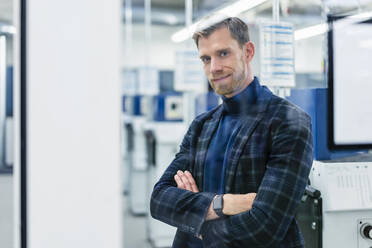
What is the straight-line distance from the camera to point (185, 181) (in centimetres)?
91

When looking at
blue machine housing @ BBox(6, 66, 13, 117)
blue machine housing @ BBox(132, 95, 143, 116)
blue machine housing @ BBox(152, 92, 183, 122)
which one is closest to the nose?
blue machine housing @ BBox(6, 66, 13, 117)

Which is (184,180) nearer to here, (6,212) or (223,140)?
(223,140)

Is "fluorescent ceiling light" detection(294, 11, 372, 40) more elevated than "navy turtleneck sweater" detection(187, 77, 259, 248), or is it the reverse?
"fluorescent ceiling light" detection(294, 11, 372, 40)

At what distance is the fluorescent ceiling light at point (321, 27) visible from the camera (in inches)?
41.1

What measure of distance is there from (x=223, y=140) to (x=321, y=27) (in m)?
0.45

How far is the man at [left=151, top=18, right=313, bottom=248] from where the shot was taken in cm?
87

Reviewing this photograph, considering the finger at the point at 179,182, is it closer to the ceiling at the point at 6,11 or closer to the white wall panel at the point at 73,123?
the white wall panel at the point at 73,123

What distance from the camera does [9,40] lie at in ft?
2.60

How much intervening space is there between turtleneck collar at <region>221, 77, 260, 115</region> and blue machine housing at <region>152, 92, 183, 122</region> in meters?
2.98

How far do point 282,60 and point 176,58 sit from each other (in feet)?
4.38

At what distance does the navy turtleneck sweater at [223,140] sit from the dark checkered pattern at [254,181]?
12 millimetres

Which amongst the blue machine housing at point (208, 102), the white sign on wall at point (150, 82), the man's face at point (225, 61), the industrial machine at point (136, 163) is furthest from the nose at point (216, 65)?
the white sign on wall at point (150, 82)

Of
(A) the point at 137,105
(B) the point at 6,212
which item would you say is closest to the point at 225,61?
(B) the point at 6,212

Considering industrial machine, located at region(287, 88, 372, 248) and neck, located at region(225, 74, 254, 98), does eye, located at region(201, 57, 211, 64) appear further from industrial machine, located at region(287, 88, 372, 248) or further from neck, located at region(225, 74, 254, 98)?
industrial machine, located at region(287, 88, 372, 248)
